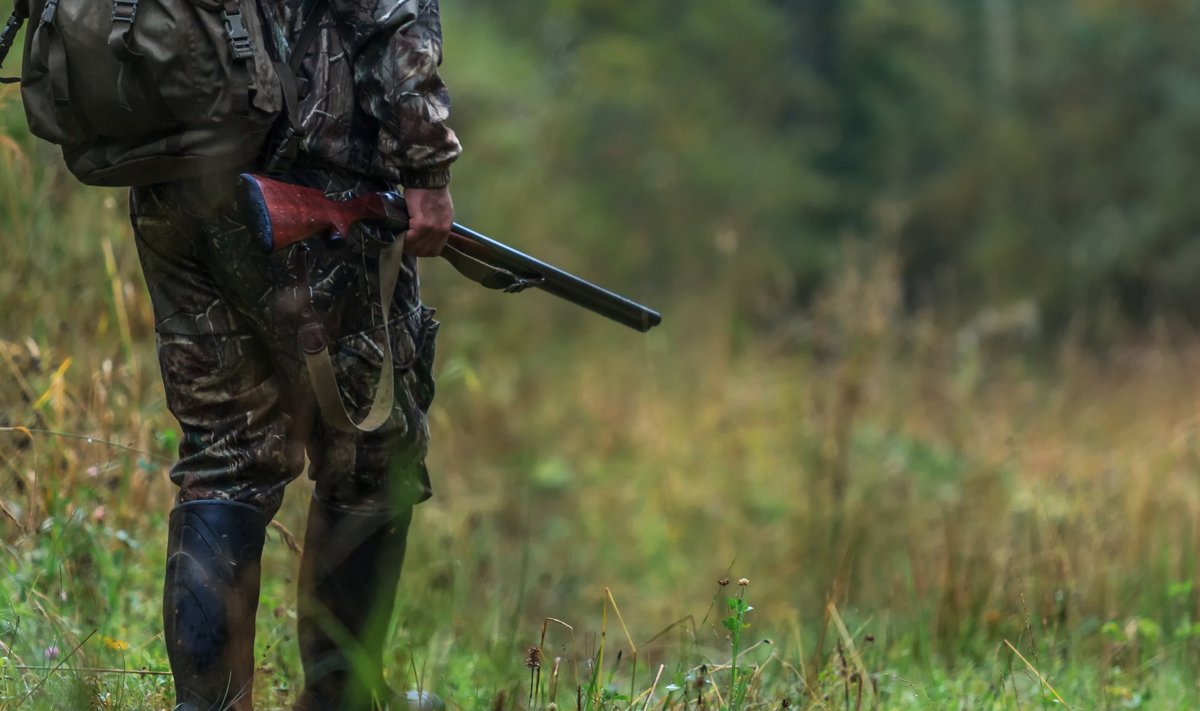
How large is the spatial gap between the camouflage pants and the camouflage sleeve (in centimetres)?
15

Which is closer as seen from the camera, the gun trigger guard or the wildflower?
the gun trigger guard

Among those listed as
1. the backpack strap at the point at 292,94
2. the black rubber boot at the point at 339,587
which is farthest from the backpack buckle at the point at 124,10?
the black rubber boot at the point at 339,587

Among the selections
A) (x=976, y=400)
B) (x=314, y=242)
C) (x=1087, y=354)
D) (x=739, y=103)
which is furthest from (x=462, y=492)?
(x=739, y=103)

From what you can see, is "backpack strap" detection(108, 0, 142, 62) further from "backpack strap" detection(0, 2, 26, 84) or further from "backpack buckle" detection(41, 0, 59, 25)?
"backpack strap" detection(0, 2, 26, 84)

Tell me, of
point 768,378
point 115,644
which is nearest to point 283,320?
point 115,644

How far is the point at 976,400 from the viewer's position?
7977 mm

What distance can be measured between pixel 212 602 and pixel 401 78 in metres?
0.97

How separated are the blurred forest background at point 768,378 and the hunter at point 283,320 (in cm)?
23

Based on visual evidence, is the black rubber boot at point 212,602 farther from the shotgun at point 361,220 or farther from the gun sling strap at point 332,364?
the shotgun at point 361,220

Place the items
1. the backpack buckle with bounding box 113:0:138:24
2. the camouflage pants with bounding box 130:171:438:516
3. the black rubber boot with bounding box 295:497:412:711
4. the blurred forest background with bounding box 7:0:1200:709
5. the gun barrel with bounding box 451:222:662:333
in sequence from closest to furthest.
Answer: the backpack buckle with bounding box 113:0:138:24, the camouflage pants with bounding box 130:171:438:516, the black rubber boot with bounding box 295:497:412:711, the gun barrel with bounding box 451:222:662:333, the blurred forest background with bounding box 7:0:1200:709

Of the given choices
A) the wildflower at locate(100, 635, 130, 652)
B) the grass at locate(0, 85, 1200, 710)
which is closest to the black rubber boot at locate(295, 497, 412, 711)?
the grass at locate(0, 85, 1200, 710)

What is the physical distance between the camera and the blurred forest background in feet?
11.5

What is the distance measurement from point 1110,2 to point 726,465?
31.2ft

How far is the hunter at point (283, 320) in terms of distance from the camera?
254 centimetres
